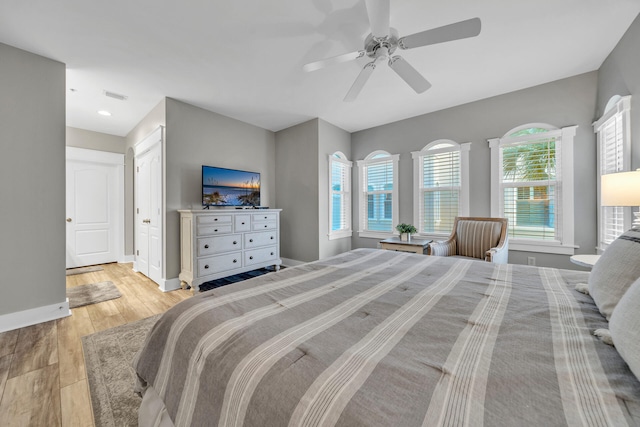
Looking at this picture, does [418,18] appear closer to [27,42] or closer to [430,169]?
[430,169]

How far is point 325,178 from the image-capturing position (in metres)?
4.41

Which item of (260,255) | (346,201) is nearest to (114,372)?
(260,255)

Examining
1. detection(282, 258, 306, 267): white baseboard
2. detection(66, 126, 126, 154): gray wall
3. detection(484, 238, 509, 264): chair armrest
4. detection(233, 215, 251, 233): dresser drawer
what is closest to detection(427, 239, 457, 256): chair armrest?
detection(484, 238, 509, 264): chair armrest

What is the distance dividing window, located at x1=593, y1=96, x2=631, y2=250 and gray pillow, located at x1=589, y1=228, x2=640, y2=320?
73.9 inches

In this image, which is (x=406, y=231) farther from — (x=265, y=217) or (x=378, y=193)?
(x=265, y=217)

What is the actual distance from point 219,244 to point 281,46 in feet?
8.40

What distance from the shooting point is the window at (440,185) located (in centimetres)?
376

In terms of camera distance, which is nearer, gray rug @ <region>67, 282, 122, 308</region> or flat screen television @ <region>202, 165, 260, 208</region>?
gray rug @ <region>67, 282, 122, 308</region>

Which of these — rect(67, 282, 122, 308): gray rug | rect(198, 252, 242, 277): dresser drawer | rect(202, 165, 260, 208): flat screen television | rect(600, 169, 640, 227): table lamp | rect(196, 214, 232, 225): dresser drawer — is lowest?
rect(67, 282, 122, 308): gray rug

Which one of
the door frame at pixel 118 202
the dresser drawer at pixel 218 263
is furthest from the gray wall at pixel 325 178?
the door frame at pixel 118 202

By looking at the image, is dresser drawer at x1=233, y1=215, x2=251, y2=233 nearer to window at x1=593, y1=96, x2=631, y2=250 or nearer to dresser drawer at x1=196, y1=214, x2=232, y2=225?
dresser drawer at x1=196, y1=214, x2=232, y2=225

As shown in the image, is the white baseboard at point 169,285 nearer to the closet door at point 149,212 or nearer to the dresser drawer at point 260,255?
the closet door at point 149,212

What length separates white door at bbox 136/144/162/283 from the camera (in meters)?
3.54

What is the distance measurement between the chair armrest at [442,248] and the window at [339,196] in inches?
71.8
